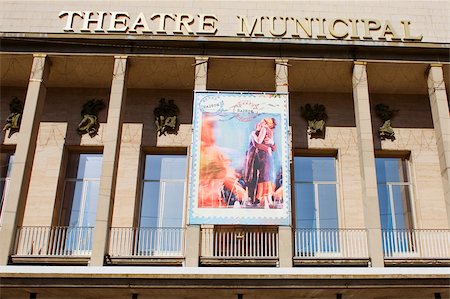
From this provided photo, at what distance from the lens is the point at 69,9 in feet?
59.6

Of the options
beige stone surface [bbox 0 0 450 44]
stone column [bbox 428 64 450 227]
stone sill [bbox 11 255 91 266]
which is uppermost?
beige stone surface [bbox 0 0 450 44]

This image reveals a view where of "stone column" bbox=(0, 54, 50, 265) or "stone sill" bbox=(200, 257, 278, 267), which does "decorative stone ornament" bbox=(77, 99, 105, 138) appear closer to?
"stone column" bbox=(0, 54, 50, 265)

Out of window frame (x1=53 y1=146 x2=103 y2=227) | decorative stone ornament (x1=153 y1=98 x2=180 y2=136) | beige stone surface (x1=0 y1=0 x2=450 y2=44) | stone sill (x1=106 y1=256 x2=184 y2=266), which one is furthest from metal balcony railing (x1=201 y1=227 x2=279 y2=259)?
beige stone surface (x1=0 y1=0 x2=450 y2=44)

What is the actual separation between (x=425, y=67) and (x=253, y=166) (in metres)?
6.99

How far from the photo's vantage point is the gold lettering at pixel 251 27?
17.4m

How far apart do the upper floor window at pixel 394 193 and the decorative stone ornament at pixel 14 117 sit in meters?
13.1

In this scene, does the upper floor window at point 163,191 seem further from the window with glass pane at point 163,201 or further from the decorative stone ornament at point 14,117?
the decorative stone ornament at point 14,117

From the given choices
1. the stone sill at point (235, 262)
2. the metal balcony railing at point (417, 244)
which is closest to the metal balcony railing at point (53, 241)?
the stone sill at point (235, 262)

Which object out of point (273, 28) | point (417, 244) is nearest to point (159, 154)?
point (273, 28)

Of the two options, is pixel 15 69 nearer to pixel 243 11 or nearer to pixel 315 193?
pixel 243 11

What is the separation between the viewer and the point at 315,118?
1883 cm

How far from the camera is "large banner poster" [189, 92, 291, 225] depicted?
49.6ft

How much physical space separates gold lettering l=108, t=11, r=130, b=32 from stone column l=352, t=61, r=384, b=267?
7.84 metres

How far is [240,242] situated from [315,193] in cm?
385
